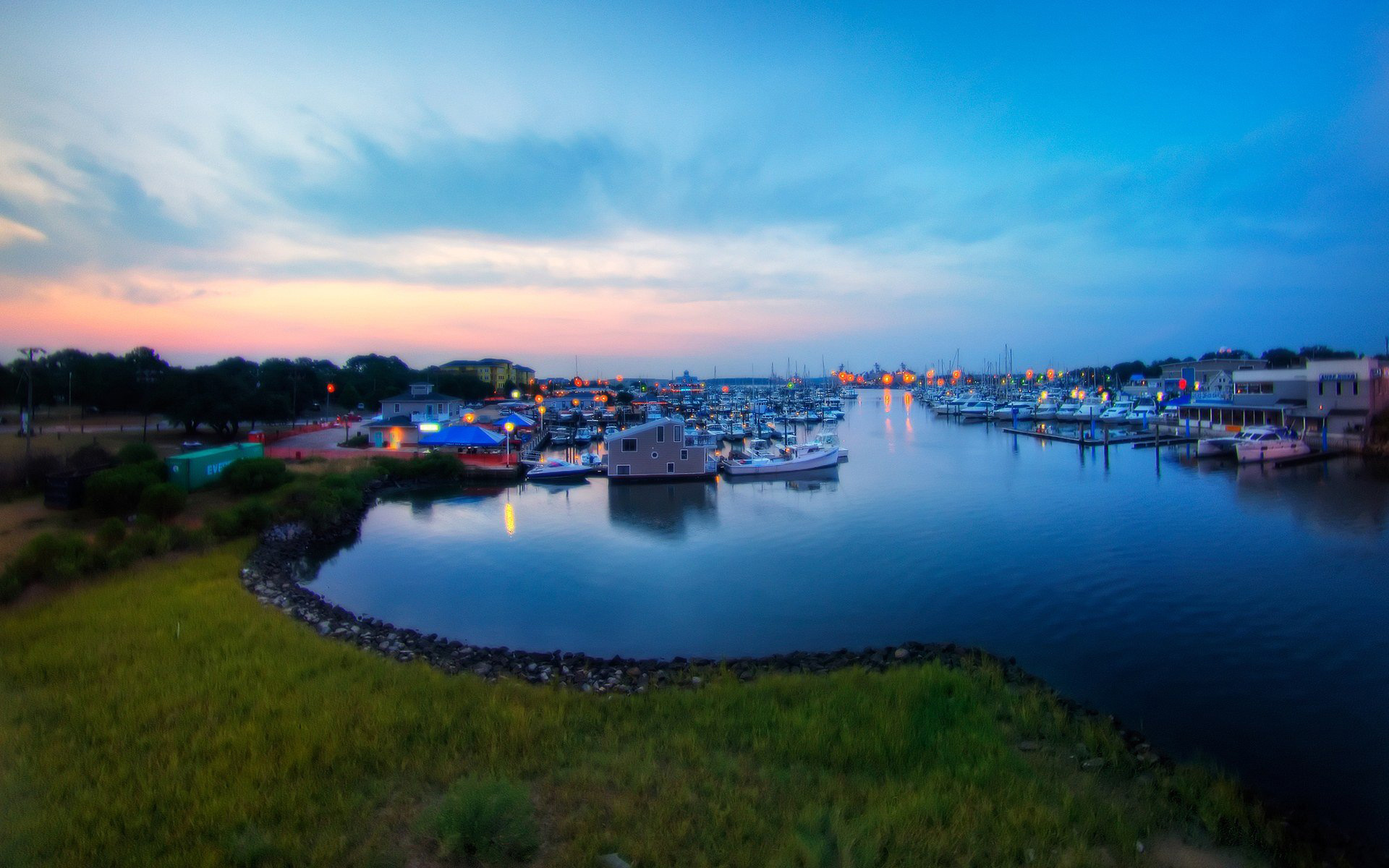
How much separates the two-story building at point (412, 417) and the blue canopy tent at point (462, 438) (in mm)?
1097

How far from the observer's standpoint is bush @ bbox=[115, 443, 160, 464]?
11055mm

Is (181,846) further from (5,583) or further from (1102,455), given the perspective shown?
(1102,455)

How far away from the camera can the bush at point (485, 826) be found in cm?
247

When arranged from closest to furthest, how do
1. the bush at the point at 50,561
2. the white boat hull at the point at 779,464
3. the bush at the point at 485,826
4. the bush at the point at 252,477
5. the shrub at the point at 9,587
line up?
the bush at the point at 485,826
the shrub at the point at 9,587
the bush at the point at 50,561
the bush at the point at 252,477
the white boat hull at the point at 779,464

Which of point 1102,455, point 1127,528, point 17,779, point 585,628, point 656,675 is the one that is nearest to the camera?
point 17,779

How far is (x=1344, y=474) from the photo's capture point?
14.2 metres

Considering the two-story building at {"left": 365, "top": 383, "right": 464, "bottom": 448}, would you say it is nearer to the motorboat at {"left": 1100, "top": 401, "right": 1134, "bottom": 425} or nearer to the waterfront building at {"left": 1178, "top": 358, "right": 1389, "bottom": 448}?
the motorboat at {"left": 1100, "top": 401, "right": 1134, "bottom": 425}

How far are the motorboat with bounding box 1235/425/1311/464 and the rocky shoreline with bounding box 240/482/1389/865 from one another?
50.7 feet

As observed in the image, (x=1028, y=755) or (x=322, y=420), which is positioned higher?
(x=322, y=420)

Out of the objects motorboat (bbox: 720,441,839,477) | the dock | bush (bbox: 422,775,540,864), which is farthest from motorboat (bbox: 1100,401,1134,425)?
bush (bbox: 422,775,540,864)

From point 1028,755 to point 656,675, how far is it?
2565 millimetres

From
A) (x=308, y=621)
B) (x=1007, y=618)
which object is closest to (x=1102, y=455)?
(x=1007, y=618)

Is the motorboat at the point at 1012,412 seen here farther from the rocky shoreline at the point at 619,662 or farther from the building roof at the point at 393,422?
the rocky shoreline at the point at 619,662

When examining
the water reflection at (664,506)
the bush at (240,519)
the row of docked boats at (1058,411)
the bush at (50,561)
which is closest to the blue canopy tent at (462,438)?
the water reflection at (664,506)
